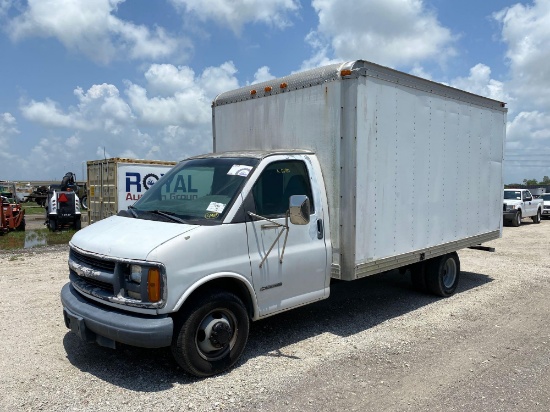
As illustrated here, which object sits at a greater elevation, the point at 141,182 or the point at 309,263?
the point at 141,182

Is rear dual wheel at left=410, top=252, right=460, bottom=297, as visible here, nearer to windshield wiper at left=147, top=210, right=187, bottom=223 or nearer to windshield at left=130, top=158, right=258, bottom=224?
windshield at left=130, top=158, right=258, bottom=224

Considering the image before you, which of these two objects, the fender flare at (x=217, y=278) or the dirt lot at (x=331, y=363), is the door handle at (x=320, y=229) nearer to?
Result: the fender flare at (x=217, y=278)

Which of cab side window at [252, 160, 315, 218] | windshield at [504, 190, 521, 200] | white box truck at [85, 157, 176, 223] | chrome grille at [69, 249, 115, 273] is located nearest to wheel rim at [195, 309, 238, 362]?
chrome grille at [69, 249, 115, 273]

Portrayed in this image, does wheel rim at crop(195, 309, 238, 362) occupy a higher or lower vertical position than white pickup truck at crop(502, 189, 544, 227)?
lower

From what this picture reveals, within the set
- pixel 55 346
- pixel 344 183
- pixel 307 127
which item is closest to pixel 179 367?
pixel 55 346

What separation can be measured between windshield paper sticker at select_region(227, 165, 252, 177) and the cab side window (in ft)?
0.50

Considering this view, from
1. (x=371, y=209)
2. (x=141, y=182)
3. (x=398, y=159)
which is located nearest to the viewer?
(x=371, y=209)

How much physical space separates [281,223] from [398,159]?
206cm

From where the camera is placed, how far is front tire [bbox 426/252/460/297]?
Result: 738cm

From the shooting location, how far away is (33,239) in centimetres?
1514

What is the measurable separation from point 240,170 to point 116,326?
1935mm

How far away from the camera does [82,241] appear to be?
15.3ft

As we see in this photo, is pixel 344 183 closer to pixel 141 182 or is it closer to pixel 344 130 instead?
pixel 344 130

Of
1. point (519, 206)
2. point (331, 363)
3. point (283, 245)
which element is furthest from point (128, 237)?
point (519, 206)
